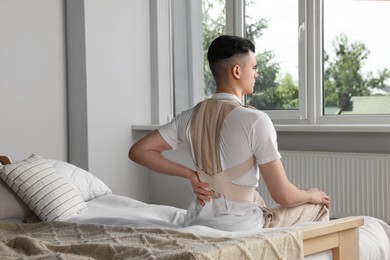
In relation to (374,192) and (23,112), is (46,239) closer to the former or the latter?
(374,192)

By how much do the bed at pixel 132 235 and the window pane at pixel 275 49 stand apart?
1794mm

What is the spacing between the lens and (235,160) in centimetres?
251

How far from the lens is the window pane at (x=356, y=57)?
4.44m

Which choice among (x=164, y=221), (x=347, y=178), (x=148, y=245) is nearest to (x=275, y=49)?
(x=347, y=178)

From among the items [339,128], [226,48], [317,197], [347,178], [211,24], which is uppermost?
[211,24]

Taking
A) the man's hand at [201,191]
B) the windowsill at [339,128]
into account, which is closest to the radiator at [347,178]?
the windowsill at [339,128]

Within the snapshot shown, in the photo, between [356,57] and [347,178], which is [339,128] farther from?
[356,57]

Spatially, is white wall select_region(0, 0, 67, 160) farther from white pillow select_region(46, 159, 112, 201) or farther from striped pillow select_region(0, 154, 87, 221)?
striped pillow select_region(0, 154, 87, 221)

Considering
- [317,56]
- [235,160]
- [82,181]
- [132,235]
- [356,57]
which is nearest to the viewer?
[132,235]

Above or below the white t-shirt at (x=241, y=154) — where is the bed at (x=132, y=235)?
below

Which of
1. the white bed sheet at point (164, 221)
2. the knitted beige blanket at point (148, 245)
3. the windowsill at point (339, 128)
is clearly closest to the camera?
the knitted beige blanket at point (148, 245)

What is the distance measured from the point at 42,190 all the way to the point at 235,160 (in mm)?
1182

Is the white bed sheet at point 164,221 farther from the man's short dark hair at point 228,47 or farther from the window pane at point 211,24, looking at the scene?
the window pane at point 211,24

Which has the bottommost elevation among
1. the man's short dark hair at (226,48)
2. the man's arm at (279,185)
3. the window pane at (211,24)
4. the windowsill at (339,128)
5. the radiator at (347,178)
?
the radiator at (347,178)
